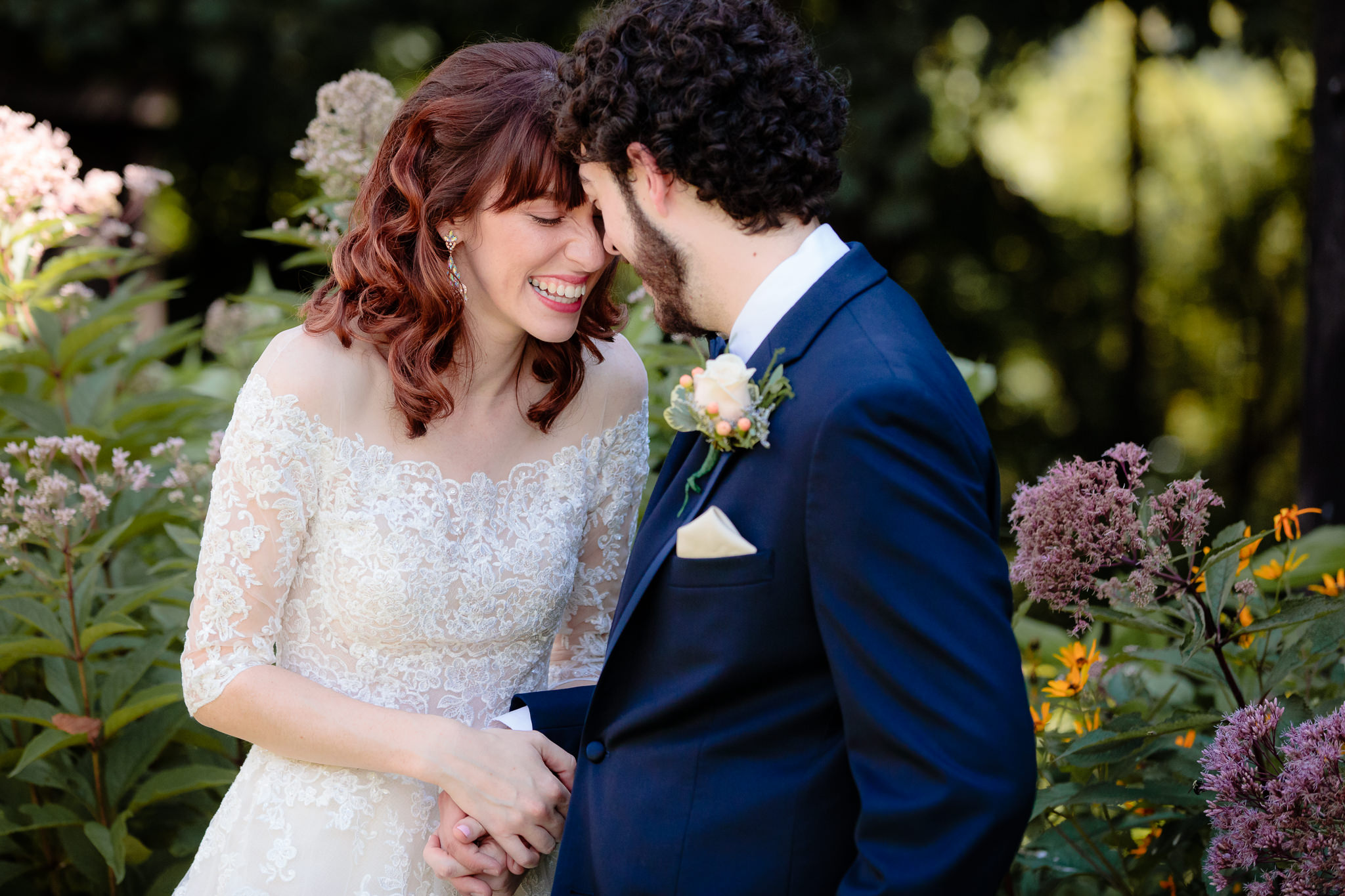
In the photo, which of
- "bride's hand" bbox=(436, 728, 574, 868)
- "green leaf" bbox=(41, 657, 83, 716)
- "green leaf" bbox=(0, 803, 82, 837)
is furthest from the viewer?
"green leaf" bbox=(41, 657, 83, 716)

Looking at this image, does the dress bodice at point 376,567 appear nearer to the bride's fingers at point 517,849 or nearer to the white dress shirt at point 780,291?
the bride's fingers at point 517,849

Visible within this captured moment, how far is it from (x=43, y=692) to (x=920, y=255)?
675cm

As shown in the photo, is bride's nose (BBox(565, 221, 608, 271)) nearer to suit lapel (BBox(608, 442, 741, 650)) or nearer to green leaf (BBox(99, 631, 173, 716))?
suit lapel (BBox(608, 442, 741, 650))

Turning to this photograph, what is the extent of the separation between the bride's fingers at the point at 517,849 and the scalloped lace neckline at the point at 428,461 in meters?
0.67

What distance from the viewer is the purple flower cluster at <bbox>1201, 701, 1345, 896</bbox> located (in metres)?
1.68

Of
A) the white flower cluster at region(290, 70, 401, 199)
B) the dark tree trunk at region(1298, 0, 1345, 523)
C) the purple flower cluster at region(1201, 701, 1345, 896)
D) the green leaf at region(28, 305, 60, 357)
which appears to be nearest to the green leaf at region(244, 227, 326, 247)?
the white flower cluster at region(290, 70, 401, 199)

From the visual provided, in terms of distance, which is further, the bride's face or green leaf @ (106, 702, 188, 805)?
green leaf @ (106, 702, 188, 805)

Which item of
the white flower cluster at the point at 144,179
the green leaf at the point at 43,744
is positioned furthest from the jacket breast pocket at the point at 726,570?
the white flower cluster at the point at 144,179

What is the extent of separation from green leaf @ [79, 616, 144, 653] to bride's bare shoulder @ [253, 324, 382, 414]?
2.09 feet

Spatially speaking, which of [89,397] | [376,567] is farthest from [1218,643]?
[89,397]

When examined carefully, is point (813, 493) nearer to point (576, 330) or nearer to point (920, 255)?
point (576, 330)

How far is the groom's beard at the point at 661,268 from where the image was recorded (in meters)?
1.82

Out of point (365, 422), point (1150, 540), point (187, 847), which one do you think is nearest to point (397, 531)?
point (365, 422)

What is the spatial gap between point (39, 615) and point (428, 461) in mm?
1041
